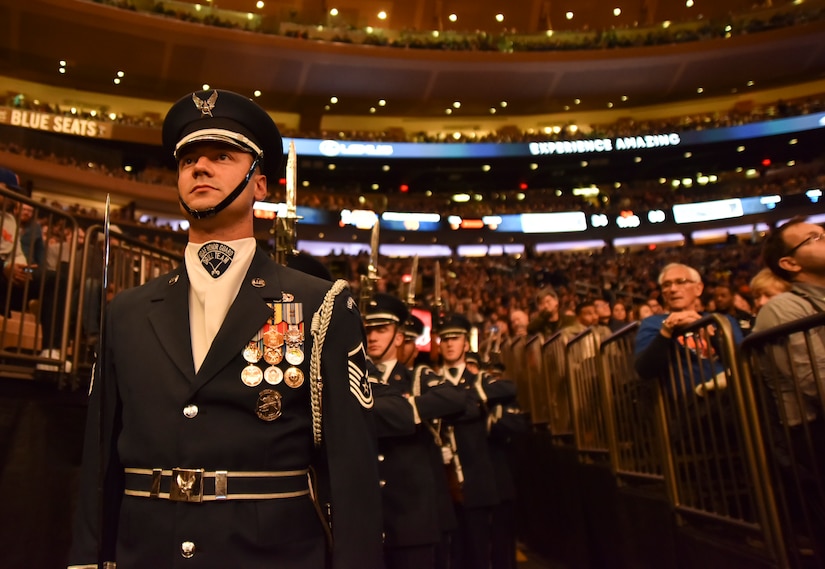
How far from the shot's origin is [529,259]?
26672mm

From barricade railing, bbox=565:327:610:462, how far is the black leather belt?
375cm

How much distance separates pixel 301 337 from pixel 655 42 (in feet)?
97.8

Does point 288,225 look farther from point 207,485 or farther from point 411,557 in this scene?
point 411,557

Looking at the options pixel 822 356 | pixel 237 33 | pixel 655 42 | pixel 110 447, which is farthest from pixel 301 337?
pixel 655 42

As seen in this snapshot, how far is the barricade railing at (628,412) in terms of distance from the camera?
4129 mm

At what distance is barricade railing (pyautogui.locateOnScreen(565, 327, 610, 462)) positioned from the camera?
5169 millimetres

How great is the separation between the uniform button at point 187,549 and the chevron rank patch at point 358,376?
542mm

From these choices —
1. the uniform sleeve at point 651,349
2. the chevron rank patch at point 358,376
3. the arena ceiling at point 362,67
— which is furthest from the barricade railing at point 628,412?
the arena ceiling at point 362,67

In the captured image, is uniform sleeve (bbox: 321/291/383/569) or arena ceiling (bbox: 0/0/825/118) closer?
uniform sleeve (bbox: 321/291/383/569)

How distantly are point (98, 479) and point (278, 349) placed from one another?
0.55m

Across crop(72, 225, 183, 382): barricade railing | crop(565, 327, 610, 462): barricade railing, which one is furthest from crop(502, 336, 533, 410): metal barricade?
crop(72, 225, 183, 382): barricade railing

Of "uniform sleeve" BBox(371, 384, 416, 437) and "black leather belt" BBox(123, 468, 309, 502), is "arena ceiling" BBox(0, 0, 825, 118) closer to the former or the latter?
"uniform sleeve" BBox(371, 384, 416, 437)

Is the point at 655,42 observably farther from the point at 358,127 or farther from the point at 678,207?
the point at 358,127

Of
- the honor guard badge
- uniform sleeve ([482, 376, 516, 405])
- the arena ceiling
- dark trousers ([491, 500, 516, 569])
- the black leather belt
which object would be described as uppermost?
the arena ceiling
